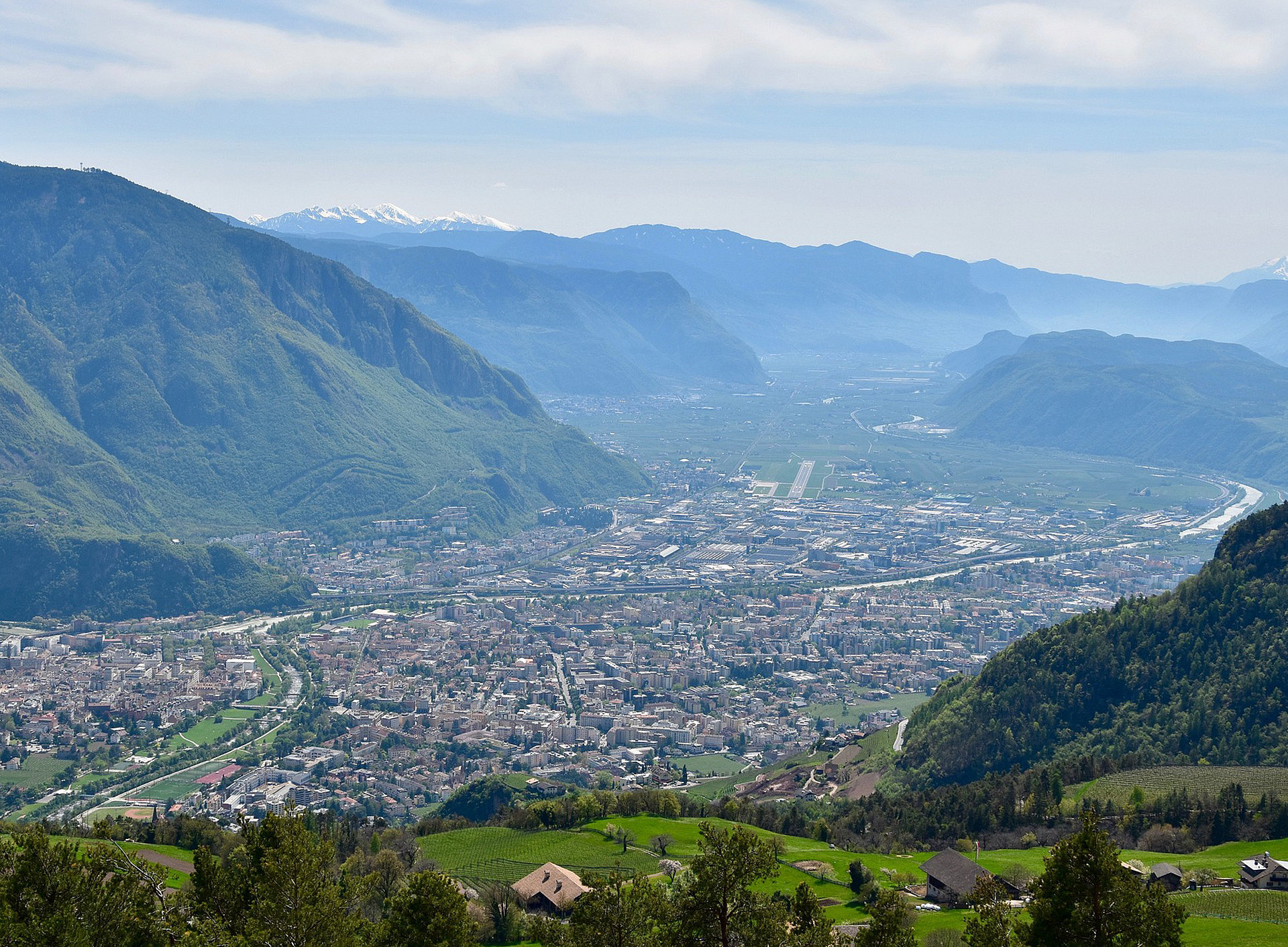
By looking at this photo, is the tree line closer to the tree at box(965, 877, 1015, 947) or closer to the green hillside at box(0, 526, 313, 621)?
the tree at box(965, 877, 1015, 947)

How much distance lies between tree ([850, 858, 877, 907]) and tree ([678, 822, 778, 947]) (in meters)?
16.2

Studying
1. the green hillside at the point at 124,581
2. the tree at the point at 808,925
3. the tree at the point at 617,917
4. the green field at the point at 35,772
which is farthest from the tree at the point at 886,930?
the green hillside at the point at 124,581

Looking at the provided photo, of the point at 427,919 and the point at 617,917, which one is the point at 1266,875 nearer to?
the point at 617,917

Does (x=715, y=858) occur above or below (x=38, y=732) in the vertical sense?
above

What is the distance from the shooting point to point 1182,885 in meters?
35.9

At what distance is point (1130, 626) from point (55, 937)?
190 feet

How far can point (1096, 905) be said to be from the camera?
853 inches

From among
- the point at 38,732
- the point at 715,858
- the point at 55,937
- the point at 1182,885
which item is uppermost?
the point at 715,858

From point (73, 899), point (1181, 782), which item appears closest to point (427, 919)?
point (73, 899)

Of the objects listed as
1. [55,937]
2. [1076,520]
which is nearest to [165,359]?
[1076,520]

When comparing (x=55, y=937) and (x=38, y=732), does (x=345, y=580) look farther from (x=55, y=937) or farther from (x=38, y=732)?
(x=55, y=937)

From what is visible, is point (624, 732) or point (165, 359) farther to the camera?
point (165, 359)

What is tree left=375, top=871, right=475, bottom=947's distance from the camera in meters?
23.8

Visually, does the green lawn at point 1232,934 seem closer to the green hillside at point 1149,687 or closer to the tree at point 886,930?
the tree at point 886,930
